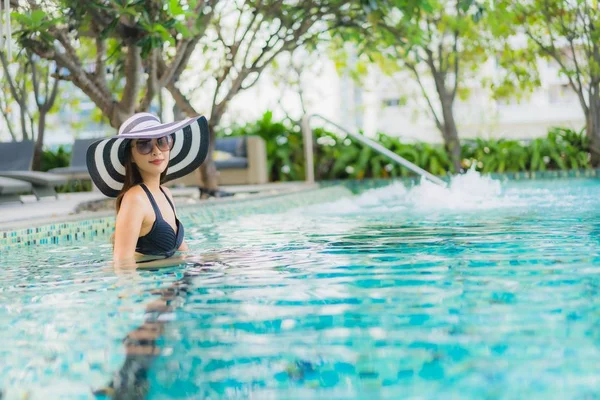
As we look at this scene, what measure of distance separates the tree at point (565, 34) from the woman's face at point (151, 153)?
35.7ft

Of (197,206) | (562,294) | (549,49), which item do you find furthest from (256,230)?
(549,49)

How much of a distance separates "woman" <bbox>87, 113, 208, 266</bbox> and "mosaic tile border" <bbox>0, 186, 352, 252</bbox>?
223cm

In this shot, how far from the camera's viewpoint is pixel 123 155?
377 centimetres

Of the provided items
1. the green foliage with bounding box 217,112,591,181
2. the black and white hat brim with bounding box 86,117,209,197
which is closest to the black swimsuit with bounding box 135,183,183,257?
the black and white hat brim with bounding box 86,117,209,197

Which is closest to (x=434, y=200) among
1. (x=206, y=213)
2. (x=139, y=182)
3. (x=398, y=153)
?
(x=206, y=213)

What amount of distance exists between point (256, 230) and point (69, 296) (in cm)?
295

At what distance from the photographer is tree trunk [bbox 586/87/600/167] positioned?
1524 centimetres

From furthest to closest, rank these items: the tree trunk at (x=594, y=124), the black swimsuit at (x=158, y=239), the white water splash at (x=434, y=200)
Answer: the tree trunk at (x=594, y=124), the white water splash at (x=434, y=200), the black swimsuit at (x=158, y=239)

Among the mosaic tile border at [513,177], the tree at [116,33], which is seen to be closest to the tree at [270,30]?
the tree at [116,33]

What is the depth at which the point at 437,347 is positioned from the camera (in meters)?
2.18

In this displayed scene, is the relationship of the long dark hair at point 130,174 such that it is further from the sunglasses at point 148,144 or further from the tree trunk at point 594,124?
the tree trunk at point 594,124

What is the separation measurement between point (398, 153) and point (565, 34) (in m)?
3.81

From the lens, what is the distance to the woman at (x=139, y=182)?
3.53 m

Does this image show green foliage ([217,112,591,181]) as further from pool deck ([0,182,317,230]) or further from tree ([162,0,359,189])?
tree ([162,0,359,189])
